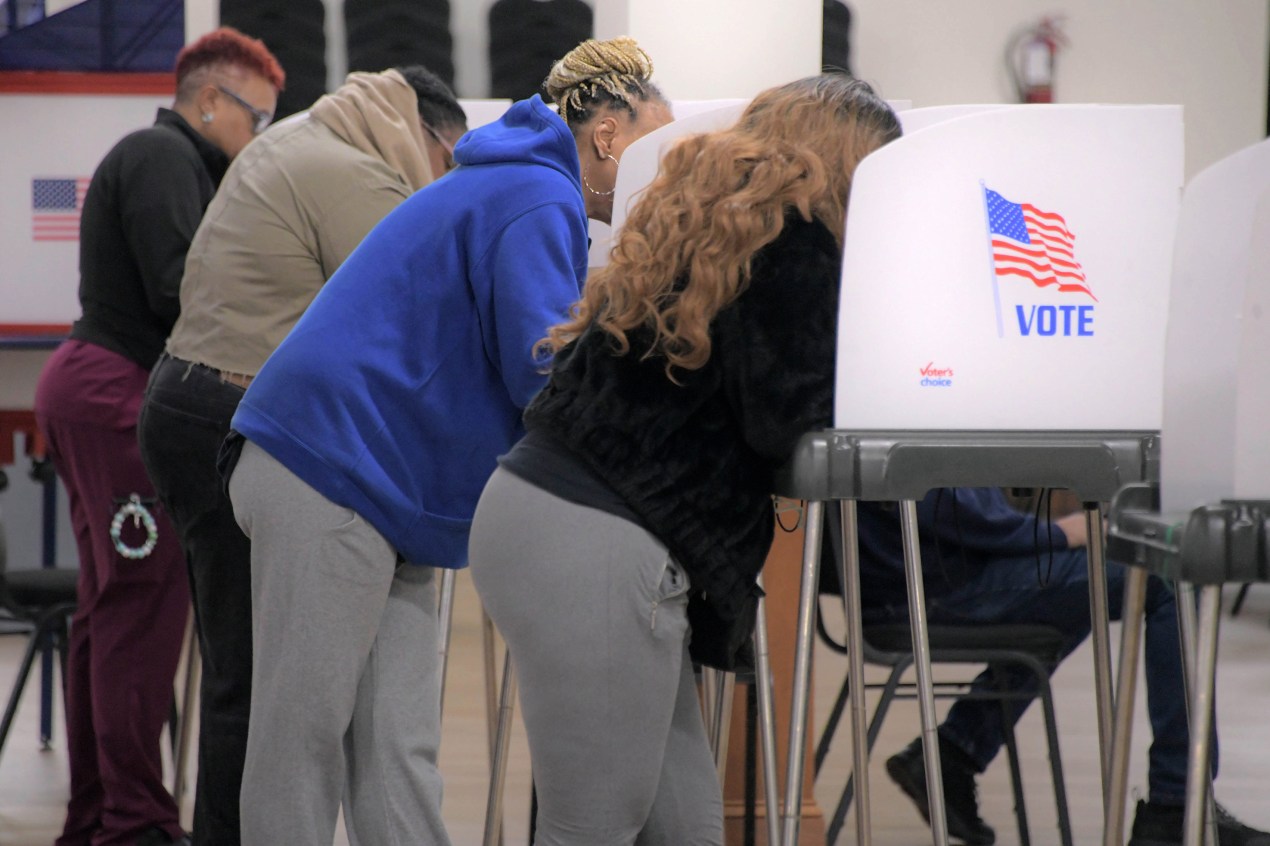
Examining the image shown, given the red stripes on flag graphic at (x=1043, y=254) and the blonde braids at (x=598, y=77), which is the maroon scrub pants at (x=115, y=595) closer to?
the blonde braids at (x=598, y=77)

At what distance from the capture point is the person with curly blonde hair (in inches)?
51.6

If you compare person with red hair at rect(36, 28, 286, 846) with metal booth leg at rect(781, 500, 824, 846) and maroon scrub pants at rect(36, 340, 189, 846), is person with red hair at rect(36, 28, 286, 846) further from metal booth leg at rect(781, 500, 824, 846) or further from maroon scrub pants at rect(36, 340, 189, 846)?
metal booth leg at rect(781, 500, 824, 846)

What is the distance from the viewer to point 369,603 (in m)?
1.67

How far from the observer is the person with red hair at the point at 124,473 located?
2494 millimetres

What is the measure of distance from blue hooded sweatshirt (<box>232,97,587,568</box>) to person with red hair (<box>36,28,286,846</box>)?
3.02ft

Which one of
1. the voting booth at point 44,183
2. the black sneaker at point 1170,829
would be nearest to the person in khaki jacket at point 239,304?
the black sneaker at point 1170,829

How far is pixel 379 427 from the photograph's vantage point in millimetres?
1636

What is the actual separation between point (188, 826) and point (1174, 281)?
224 centimetres

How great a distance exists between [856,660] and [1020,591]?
3.01 feet

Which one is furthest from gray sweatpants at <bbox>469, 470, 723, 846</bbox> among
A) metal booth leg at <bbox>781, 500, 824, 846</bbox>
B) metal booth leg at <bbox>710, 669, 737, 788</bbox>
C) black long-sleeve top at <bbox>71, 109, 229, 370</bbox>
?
black long-sleeve top at <bbox>71, 109, 229, 370</bbox>

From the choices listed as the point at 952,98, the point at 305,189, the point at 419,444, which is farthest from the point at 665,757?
the point at 952,98

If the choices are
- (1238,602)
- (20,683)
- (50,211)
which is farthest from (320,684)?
(1238,602)

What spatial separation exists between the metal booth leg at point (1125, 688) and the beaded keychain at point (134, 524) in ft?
5.62

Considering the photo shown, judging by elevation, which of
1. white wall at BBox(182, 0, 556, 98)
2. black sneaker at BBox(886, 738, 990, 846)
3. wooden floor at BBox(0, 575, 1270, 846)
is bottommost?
wooden floor at BBox(0, 575, 1270, 846)
